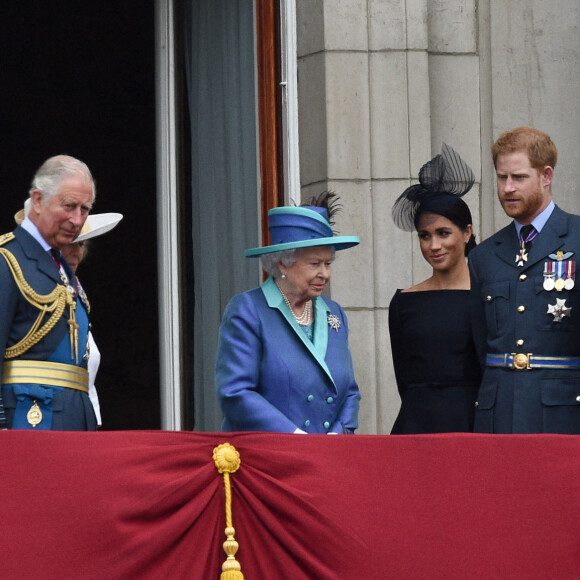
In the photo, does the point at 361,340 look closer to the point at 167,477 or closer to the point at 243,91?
the point at 243,91

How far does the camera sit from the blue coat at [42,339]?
483 centimetres

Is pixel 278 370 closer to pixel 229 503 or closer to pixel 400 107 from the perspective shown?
pixel 229 503

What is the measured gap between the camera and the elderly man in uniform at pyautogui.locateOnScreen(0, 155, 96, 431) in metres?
4.85

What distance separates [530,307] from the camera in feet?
17.2

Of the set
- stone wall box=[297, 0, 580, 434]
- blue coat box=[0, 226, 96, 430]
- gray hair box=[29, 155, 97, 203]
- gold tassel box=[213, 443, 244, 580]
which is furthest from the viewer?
stone wall box=[297, 0, 580, 434]

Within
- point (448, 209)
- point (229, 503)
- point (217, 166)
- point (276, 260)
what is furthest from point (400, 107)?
point (229, 503)

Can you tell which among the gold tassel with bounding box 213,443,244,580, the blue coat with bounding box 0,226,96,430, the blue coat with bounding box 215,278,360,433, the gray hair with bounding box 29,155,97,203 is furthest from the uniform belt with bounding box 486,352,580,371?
the gray hair with bounding box 29,155,97,203

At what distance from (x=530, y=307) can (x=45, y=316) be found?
165 cm

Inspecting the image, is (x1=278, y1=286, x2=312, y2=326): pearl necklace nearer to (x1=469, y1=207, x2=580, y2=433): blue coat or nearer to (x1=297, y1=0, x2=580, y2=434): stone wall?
(x1=469, y1=207, x2=580, y2=433): blue coat

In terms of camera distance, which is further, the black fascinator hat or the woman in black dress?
the black fascinator hat

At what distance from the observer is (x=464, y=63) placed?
7336 mm

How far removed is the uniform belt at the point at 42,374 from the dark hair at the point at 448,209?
1595 millimetres

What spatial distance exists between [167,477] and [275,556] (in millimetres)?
389

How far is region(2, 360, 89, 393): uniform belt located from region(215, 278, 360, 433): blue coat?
19.7 inches
